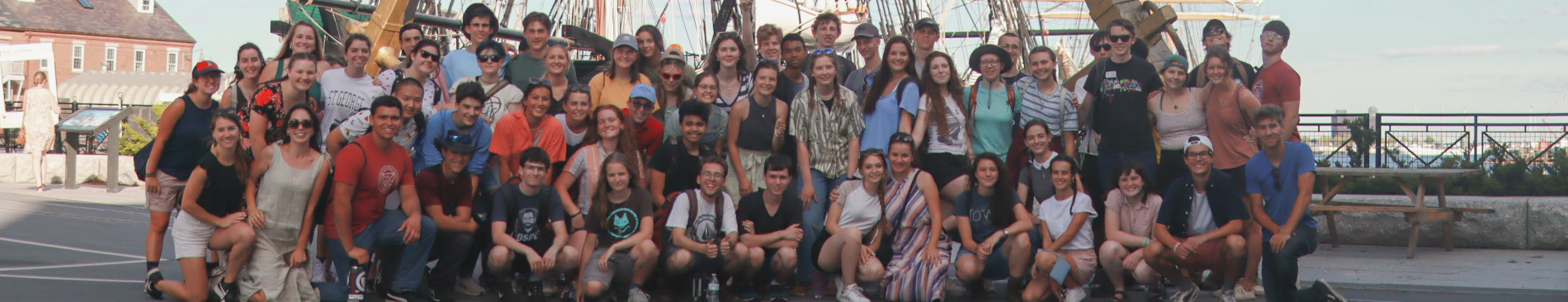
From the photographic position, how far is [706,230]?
20.3 ft

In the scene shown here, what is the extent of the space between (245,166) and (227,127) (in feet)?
0.68

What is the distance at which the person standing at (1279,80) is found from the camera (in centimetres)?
677

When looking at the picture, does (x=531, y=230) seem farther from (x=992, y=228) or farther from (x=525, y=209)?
(x=992, y=228)

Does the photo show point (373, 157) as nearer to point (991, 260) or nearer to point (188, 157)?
point (188, 157)

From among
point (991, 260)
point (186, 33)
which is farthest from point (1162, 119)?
point (186, 33)

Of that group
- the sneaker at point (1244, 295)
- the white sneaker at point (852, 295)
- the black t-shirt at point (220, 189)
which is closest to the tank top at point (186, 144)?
the black t-shirt at point (220, 189)

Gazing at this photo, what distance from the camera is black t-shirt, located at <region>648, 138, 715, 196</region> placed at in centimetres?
654

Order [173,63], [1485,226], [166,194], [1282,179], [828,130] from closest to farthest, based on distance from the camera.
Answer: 1. [1282,179]
2. [166,194]
3. [828,130]
4. [1485,226]
5. [173,63]

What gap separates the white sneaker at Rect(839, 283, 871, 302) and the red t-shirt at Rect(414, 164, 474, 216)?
198 cm

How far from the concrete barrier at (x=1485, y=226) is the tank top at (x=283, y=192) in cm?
783

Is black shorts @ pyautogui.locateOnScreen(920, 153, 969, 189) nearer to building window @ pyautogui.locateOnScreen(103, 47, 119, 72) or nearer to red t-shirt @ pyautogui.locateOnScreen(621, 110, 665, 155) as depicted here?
red t-shirt @ pyautogui.locateOnScreen(621, 110, 665, 155)

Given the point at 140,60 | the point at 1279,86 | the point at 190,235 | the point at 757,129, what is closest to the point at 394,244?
the point at 190,235

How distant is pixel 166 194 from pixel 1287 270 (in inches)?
218

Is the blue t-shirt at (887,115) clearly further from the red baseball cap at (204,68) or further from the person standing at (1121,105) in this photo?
the red baseball cap at (204,68)
